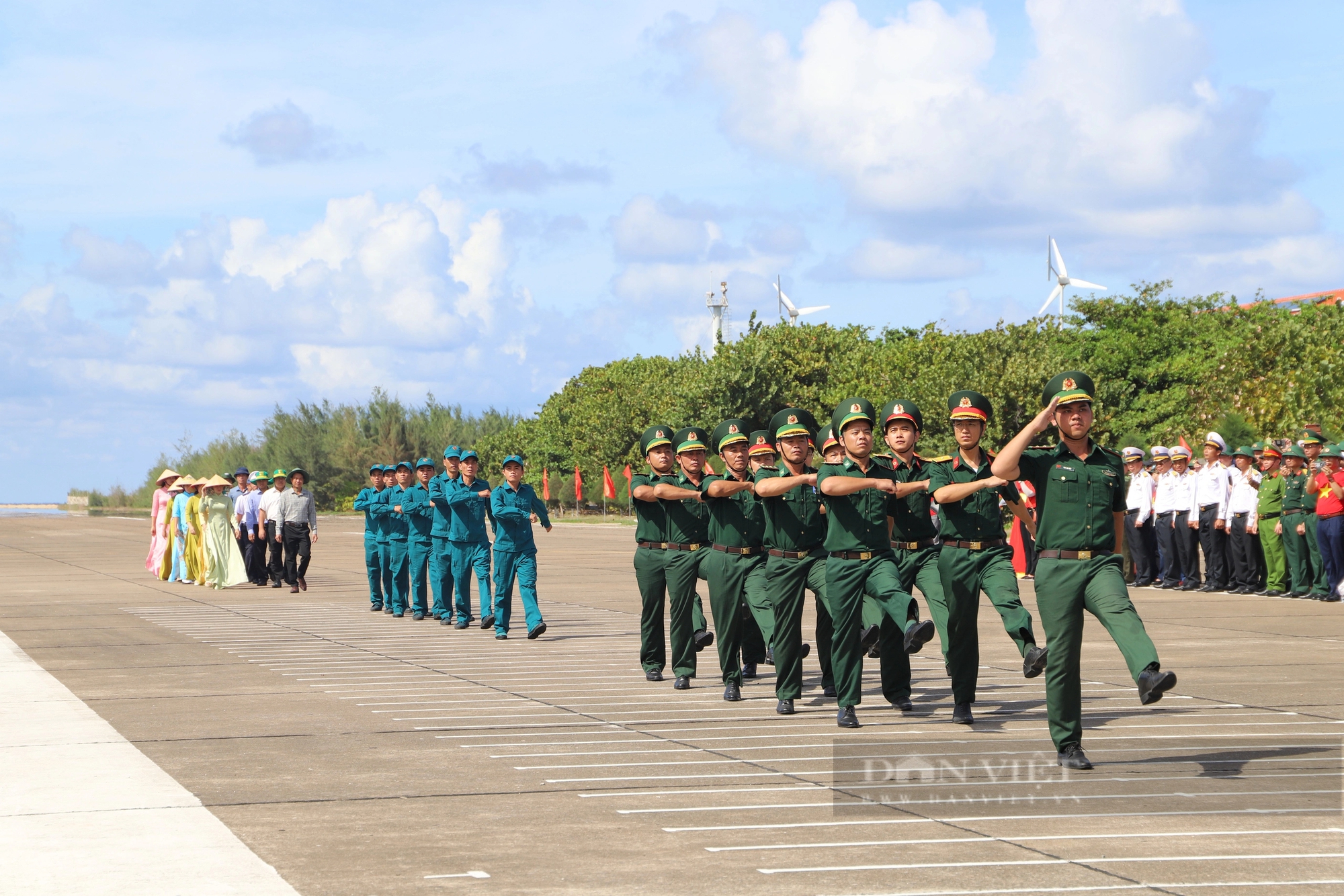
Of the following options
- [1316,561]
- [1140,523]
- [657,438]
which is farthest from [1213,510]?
[657,438]

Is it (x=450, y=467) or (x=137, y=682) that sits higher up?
(x=450, y=467)

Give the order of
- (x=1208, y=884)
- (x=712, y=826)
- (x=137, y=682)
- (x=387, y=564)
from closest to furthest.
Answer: (x=1208, y=884), (x=712, y=826), (x=137, y=682), (x=387, y=564)

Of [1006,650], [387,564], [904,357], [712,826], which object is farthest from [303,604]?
[904,357]

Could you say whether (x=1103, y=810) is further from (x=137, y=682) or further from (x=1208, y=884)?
(x=137, y=682)

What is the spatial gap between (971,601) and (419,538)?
39.4ft

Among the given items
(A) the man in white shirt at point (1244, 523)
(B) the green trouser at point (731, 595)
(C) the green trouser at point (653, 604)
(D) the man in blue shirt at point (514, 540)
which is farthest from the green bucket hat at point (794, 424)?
(A) the man in white shirt at point (1244, 523)

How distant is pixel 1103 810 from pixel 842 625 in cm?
316

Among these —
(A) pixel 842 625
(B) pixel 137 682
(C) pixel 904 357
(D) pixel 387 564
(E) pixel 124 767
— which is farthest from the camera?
(C) pixel 904 357

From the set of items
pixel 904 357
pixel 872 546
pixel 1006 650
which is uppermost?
pixel 904 357

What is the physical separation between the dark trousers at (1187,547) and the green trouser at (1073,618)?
15442 mm

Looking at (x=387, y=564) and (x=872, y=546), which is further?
(x=387, y=564)

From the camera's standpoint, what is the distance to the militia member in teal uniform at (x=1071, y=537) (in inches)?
338

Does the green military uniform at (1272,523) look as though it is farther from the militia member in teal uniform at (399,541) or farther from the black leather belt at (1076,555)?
the black leather belt at (1076,555)

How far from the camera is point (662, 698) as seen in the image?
11820mm
